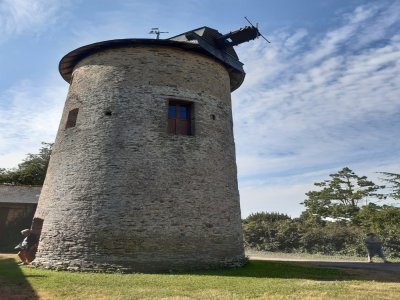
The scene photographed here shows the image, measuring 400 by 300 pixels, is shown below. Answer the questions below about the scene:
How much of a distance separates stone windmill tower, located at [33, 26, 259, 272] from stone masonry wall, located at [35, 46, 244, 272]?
3 cm

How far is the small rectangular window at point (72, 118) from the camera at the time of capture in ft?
40.5

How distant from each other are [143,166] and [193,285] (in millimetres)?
4358

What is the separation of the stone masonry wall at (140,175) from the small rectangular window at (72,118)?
35cm

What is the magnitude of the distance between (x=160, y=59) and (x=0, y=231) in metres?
15.8

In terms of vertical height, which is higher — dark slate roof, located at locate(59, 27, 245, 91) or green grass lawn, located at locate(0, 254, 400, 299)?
dark slate roof, located at locate(59, 27, 245, 91)

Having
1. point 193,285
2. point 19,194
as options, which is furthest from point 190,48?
point 19,194

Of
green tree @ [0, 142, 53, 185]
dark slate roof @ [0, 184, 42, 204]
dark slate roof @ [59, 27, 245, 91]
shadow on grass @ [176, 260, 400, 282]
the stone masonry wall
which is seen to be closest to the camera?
shadow on grass @ [176, 260, 400, 282]

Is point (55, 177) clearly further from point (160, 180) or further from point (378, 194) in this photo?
point (378, 194)

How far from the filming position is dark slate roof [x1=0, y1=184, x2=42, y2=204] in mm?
19719

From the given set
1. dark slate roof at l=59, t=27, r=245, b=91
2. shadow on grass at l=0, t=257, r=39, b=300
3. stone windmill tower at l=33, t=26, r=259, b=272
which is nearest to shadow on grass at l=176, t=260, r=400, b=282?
stone windmill tower at l=33, t=26, r=259, b=272

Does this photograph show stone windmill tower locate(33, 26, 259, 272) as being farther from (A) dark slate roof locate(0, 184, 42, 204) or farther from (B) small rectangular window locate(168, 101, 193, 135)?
(A) dark slate roof locate(0, 184, 42, 204)

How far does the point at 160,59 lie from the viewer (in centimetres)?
1198

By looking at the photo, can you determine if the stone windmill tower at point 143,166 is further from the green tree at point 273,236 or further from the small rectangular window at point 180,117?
the green tree at point 273,236

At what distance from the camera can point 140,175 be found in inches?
417
